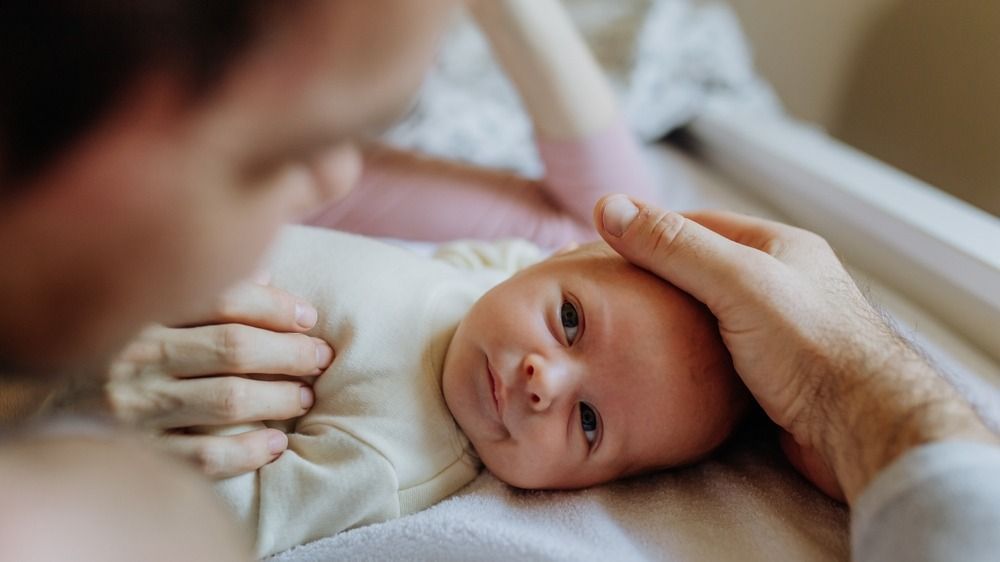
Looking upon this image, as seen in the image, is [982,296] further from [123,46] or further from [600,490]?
[123,46]

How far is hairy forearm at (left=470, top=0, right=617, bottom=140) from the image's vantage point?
3.84ft

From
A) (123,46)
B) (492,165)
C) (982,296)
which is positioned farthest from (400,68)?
(492,165)

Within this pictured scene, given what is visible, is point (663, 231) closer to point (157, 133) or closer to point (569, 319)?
point (569, 319)

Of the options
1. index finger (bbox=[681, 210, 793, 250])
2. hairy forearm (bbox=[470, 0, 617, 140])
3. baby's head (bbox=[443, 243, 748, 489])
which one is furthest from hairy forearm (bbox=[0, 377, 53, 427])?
hairy forearm (bbox=[470, 0, 617, 140])

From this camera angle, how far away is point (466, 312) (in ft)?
2.78

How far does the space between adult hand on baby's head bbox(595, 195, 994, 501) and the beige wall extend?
1.06 meters

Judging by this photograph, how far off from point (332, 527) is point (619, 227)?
1.25 ft

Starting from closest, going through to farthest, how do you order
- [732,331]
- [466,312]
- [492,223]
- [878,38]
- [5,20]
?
[5,20], [732,331], [466,312], [492,223], [878,38]

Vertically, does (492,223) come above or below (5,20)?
below

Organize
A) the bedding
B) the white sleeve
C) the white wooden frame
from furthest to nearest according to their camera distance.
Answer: the white wooden frame → the bedding → the white sleeve

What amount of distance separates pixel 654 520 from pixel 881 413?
0.23 metres

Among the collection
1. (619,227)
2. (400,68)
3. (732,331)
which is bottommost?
(732,331)

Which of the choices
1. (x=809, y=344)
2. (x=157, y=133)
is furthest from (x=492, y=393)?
(x=157, y=133)

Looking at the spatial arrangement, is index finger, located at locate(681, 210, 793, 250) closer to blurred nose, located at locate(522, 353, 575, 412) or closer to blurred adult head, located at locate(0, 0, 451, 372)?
blurred nose, located at locate(522, 353, 575, 412)
